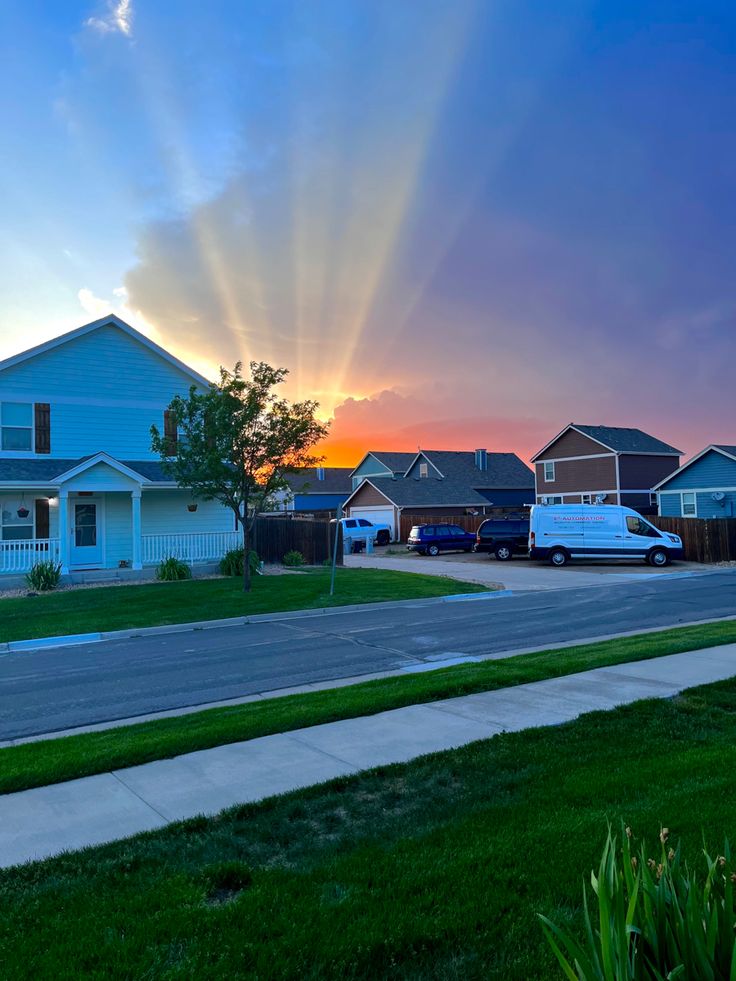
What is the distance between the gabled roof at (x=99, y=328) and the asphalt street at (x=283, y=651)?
13386mm

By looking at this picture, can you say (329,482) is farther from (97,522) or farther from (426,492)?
(97,522)

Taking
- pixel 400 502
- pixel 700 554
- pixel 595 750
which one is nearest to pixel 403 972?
pixel 595 750

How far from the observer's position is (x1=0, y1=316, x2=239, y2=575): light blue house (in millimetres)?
22984

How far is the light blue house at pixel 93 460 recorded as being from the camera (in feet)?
75.4

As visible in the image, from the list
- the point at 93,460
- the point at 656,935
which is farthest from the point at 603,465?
the point at 656,935

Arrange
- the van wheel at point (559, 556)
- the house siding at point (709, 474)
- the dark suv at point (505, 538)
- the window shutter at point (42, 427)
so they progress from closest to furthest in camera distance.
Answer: the window shutter at point (42, 427), the van wheel at point (559, 556), the dark suv at point (505, 538), the house siding at point (709, 474)

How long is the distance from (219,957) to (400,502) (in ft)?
158

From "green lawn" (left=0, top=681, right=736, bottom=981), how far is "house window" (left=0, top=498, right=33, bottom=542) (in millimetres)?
21490

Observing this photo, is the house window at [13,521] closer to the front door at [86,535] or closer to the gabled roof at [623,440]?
the front door at [86,535]

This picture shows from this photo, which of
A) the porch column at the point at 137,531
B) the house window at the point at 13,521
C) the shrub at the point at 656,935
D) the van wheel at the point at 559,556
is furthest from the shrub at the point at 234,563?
the shrub at the point at 656,935

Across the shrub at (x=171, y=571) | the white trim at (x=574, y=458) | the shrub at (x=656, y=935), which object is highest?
the white trim at (x=574, y=458)

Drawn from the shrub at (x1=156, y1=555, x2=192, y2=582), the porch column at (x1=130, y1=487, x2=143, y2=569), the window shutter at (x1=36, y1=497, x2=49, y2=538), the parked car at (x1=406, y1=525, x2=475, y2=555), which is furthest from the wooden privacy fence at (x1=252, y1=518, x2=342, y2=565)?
the parked car at (x1=406, y1=525, x2=475, y2=555)

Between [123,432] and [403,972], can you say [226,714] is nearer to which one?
[403,972]

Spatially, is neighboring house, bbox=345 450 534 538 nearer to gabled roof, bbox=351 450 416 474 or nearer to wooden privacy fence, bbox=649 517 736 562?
gabled roof, bbox=351 450 416 474
